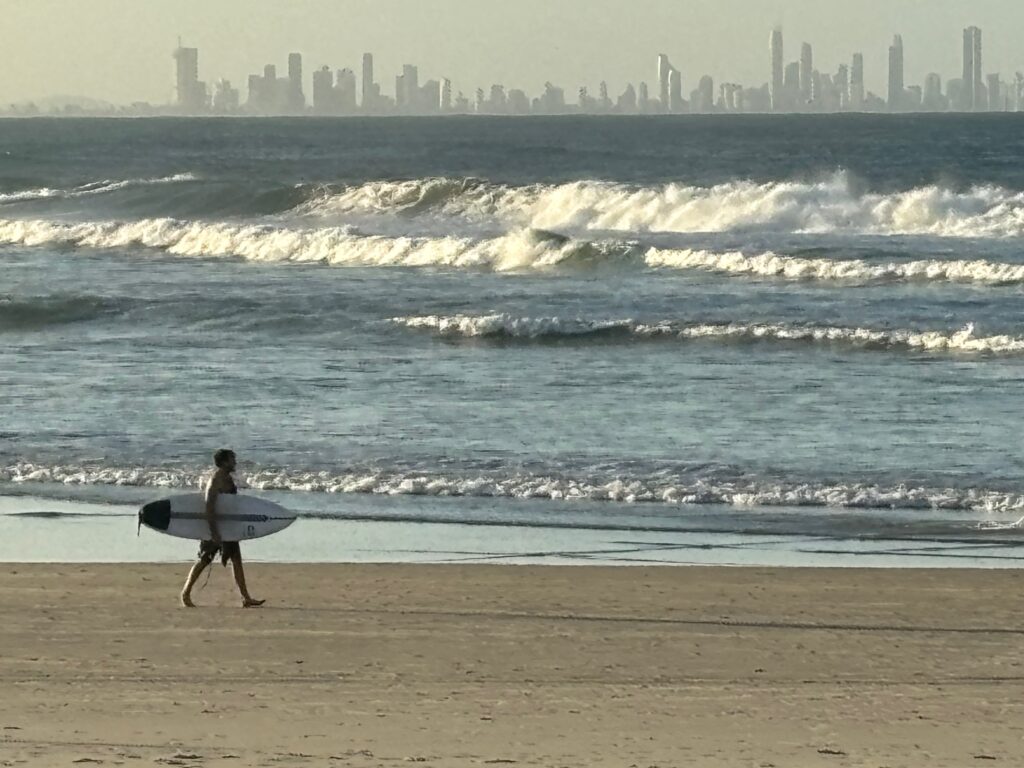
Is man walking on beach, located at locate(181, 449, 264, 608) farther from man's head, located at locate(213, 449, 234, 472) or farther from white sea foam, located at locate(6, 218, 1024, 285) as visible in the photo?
white sea foam, located at locate(6, 218, 1024, 285)

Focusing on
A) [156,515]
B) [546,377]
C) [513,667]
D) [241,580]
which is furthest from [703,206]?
[513,667]

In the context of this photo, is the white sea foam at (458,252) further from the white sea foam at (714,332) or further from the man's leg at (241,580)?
the man's leg at (241,580)

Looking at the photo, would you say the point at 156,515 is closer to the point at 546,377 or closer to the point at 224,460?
the point at 224,460

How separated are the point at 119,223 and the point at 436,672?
47.0 meters

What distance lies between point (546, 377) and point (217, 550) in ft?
37.7

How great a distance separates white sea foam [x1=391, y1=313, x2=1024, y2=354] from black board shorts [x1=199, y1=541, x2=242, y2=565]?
15.6 meters

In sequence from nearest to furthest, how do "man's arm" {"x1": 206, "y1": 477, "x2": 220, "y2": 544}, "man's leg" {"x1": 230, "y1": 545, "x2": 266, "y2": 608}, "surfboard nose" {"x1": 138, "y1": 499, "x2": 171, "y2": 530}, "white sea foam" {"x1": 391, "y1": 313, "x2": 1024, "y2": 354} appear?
"man's leg" {"x1": 230, "y1": 545, "x2": 266, "y2": 608}, "man's arm" {"x1": 206, "y1": 477, "x2": 220, "y2": 544}, "surfboard nose" {"x1": 138, "y1": 499, "x2": 171, "y2": 530}, "white sea foam" {"x1": 391, "y1": 313, "x2": 1024, "y2": 354}

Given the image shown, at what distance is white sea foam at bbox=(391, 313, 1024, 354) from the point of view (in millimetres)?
25328

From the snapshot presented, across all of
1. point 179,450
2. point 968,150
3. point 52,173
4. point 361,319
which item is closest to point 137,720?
point 179,450

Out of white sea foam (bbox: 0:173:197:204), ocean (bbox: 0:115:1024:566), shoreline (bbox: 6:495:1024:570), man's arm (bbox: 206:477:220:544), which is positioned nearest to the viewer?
man's arm (bbox: 206:477:220:544)

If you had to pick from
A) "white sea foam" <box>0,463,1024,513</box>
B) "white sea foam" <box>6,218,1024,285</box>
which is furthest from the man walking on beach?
"white sea foam" <box>6,218,1024,285</box>

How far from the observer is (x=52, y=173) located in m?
86.8

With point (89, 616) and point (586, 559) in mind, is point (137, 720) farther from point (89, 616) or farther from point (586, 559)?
point (586, 559)

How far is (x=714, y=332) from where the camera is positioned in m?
26.9
